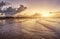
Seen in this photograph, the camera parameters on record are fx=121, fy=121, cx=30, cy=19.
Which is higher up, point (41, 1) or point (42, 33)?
point (41, 1)

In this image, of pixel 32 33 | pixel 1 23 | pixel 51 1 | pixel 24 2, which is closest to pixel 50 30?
pixel 32 33

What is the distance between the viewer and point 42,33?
4.53 ft

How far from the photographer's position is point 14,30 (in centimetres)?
140

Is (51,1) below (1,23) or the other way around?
the other way around

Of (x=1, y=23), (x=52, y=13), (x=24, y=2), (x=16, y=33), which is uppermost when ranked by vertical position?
(x=24, y=2)

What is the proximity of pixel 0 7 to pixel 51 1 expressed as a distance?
62 cm

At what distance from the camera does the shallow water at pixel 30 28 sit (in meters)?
1.36

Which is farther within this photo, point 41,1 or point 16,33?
point 41,1

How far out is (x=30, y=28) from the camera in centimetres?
142

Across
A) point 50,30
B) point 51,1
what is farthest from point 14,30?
point 51,1

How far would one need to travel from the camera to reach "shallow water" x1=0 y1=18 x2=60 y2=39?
4.46 ft

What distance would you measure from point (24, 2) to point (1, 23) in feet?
1.23

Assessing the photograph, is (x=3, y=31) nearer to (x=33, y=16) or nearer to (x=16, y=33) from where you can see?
(x=16, y=33)

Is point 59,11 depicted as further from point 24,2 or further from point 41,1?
point 24,2
